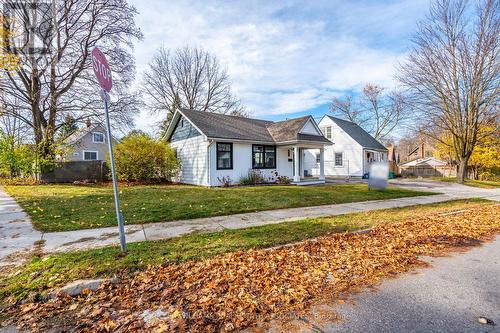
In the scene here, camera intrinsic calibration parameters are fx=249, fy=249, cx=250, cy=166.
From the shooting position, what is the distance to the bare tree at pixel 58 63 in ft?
51.2

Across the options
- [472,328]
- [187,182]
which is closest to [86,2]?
[187,182]

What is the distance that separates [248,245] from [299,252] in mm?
899

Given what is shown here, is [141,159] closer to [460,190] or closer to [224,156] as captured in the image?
[224,156]

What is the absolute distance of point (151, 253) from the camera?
3.97 metres

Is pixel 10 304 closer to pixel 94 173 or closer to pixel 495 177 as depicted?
pixel 94 173

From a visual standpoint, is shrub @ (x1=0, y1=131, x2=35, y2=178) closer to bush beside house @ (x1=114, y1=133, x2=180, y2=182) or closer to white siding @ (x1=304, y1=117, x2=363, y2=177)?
bush beside house @ (x1=114, y1=133, x2=180, y2=182)

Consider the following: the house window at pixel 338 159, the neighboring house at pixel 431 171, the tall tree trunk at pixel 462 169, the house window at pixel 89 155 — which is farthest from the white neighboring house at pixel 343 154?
the house window at pixel 89 155

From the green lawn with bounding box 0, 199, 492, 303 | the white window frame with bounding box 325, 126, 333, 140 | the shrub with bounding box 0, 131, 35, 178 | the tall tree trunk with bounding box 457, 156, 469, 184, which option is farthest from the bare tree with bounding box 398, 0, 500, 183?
the shrub with bounding box 0, 131, 35, 178

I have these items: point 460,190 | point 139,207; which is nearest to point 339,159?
point 460,190

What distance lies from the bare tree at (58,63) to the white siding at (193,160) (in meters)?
7.01

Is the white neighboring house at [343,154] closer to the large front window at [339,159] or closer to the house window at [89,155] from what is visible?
the large front window at [339,159]

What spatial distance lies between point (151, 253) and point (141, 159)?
12.5 meters

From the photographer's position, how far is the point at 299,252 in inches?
163

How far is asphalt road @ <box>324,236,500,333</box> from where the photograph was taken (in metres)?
2.30
